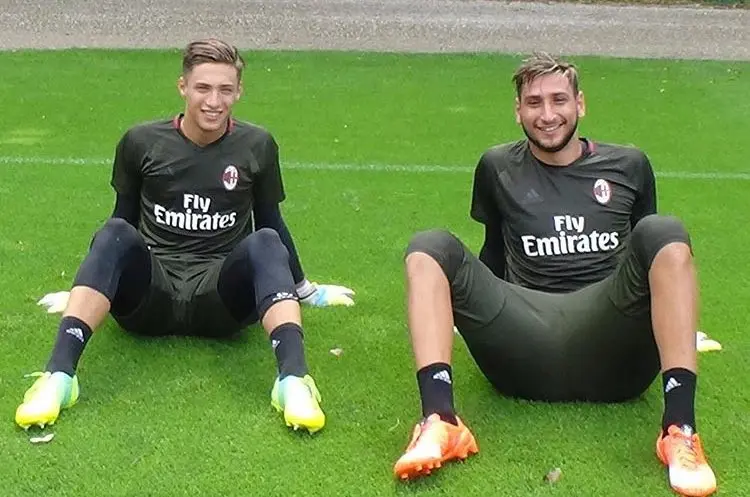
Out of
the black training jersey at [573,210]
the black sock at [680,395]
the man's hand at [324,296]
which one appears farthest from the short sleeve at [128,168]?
the black sock at [680,395]

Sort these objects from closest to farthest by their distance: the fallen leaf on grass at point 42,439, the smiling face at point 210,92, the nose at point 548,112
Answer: the fallen leaf on grass at point 42,439
the nose at point 548,112
the smiling face at point 210,92

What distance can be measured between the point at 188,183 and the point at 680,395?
2.09m

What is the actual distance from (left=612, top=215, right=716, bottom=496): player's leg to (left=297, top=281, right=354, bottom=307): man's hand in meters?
1.97

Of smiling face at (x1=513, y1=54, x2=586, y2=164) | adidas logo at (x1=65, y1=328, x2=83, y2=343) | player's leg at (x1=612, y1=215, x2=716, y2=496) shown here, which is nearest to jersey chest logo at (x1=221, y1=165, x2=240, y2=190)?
adidas logo at (x1=65, y1=328, x2=83, y2=343)

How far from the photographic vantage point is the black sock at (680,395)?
10.7 feet

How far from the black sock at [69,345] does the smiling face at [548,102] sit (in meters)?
1.75

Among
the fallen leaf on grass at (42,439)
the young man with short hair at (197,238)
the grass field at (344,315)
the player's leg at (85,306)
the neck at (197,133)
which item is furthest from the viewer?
the neck at (197,133)

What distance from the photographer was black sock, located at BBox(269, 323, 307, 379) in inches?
147

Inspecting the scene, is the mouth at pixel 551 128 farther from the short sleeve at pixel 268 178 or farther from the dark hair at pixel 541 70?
the short sleeve at pixel 268 178

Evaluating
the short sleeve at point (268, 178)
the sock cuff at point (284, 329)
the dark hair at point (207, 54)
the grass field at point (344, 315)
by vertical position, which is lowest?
the grass field at point (344, 315)

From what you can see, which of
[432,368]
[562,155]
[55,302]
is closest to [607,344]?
[432,368]

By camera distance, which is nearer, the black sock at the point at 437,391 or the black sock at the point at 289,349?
the black sock at the point at 437,391

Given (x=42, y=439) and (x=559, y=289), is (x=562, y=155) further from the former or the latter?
(x=42, y=439)

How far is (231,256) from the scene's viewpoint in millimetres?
4035
